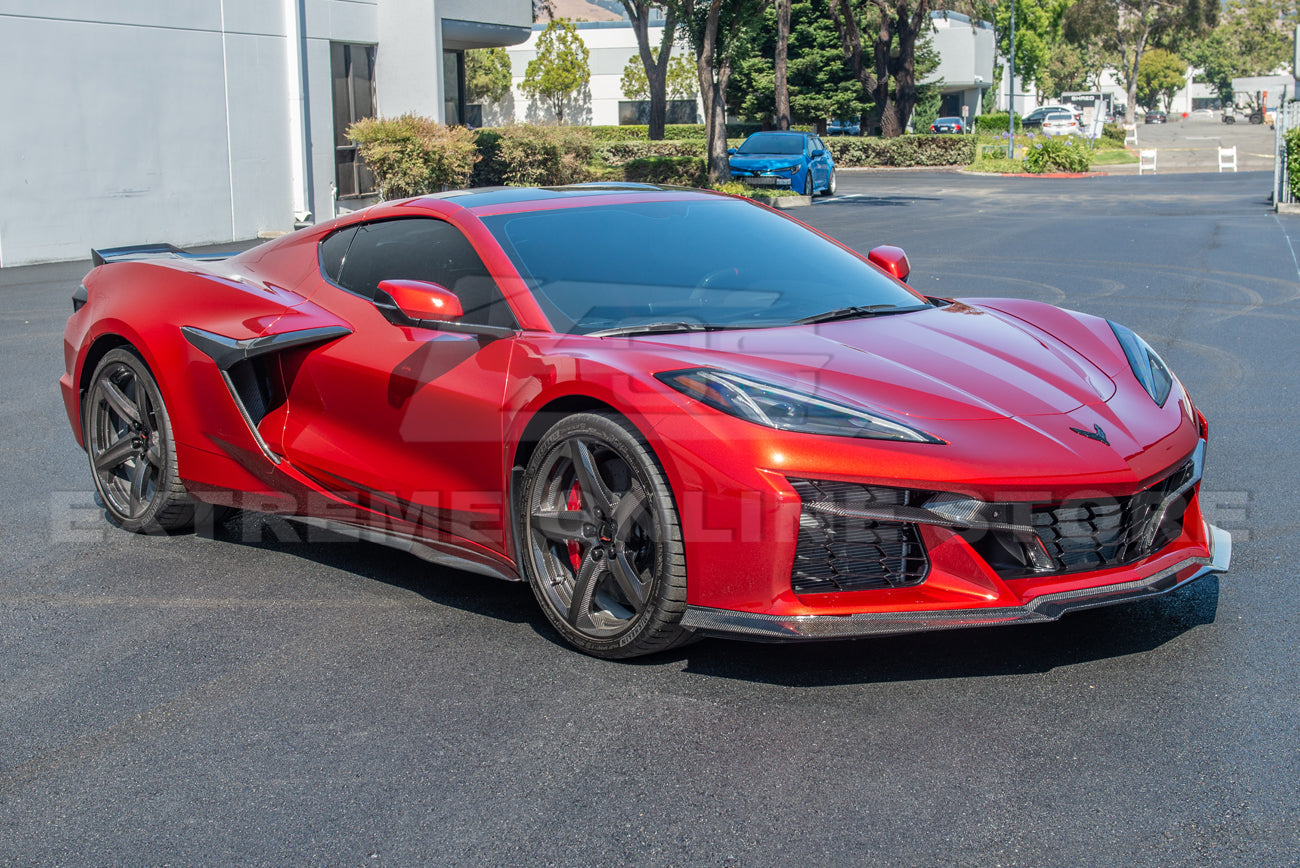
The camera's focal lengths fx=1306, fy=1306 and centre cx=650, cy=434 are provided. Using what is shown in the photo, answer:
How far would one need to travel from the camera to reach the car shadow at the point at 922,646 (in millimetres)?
3719

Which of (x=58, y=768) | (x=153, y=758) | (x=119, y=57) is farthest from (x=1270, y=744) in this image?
(x=119, y=57)

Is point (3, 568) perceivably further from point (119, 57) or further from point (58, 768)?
point (119, 57)

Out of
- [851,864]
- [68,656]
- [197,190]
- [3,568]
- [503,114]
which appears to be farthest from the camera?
[503,114]

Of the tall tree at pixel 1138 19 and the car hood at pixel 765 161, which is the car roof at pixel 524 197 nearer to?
the car hood at pixel 765 161

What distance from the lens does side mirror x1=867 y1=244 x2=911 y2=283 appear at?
5156 mm

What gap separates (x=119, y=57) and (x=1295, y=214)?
20.1 m

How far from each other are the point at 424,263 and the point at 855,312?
59.7 inches

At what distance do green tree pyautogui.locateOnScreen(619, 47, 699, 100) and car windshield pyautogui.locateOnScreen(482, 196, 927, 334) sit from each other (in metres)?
68.4

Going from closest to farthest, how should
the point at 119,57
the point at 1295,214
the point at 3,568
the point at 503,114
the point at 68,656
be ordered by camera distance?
the point at 68,656 → the point at 3,568 → the point at 119,57 → the point at 1295,214 → the point at 503,114

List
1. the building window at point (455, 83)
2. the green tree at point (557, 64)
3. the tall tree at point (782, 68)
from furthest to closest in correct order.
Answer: the green tree at point (557, 64) < the tall tree at point (782, 68) < the building window at point (455, 83)

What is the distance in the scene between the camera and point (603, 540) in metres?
3.77

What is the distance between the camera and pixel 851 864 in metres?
2.70

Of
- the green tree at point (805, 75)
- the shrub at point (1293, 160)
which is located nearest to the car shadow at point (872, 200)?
the shrub at point (1293, 160)

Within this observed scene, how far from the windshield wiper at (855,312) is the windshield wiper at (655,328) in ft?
1.15
